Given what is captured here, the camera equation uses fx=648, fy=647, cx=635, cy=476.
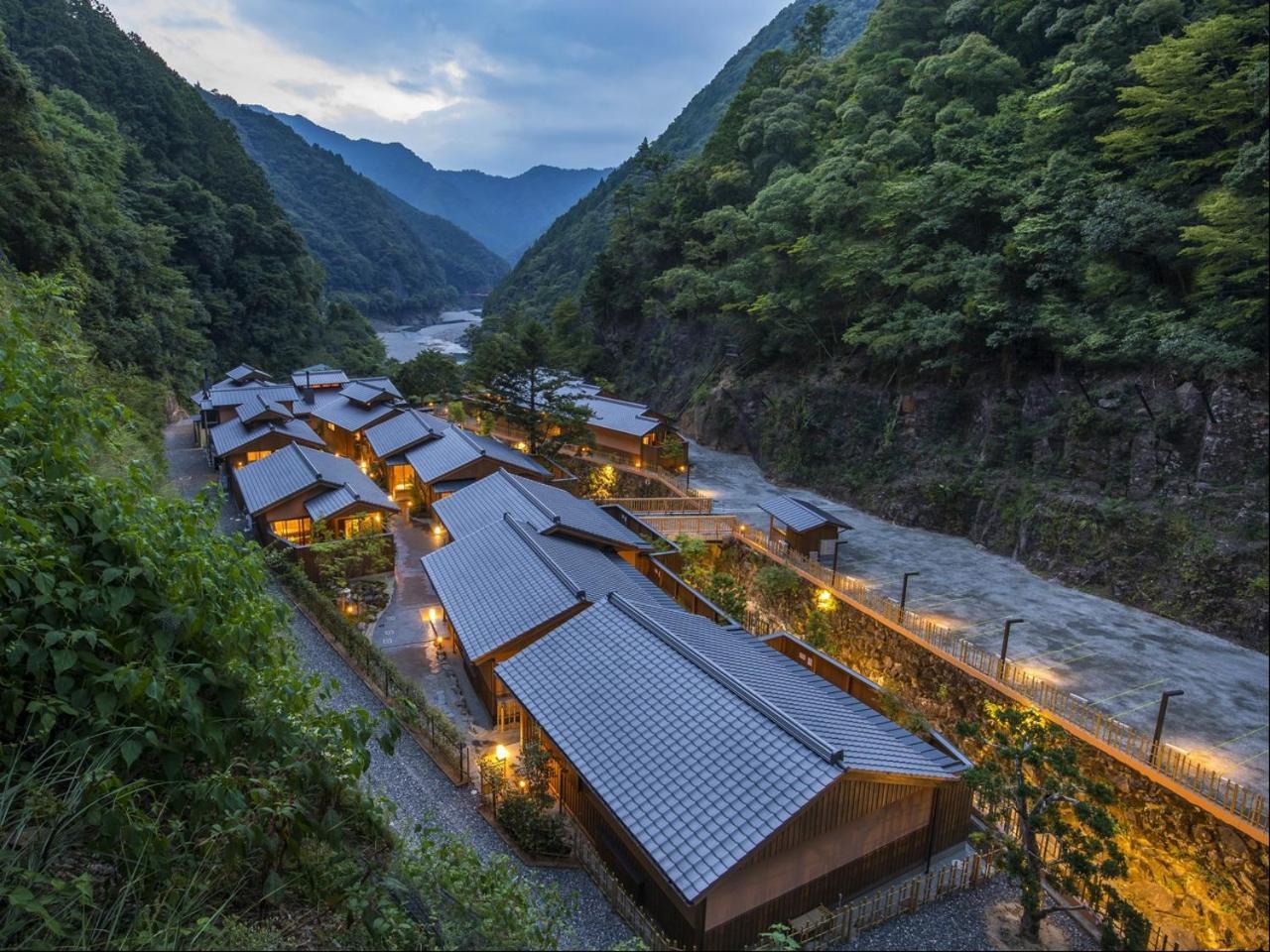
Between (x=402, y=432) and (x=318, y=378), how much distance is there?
20060mm

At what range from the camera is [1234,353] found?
12875 millimetres

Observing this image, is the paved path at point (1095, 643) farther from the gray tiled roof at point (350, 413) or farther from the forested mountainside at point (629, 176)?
the forested mountainside at point (629, 176)

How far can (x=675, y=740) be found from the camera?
881 centimetres

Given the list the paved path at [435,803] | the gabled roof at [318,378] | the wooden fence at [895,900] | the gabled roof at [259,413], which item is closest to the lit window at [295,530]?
the paved path at [435,803]

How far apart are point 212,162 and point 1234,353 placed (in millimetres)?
67893

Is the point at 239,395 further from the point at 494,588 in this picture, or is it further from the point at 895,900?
the point at 895,900

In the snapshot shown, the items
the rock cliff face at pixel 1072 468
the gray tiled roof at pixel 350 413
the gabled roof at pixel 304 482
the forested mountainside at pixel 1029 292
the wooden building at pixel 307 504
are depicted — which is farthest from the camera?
the gray tiled roof at pixel 350 413

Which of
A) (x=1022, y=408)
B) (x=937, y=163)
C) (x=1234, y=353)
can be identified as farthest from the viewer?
(x=937, y=163)

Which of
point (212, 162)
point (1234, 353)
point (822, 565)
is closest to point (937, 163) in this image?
point (1234, 353)

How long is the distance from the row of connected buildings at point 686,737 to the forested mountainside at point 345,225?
281 feet

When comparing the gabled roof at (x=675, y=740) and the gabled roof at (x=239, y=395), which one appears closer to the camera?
the gabled roof at (x=675, y=740)

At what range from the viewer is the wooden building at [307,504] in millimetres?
19891

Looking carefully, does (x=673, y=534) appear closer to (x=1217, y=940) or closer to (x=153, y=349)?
(x=1217, y=940)

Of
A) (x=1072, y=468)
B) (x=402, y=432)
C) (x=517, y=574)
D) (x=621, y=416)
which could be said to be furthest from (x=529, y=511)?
(x=1072, y=468)
